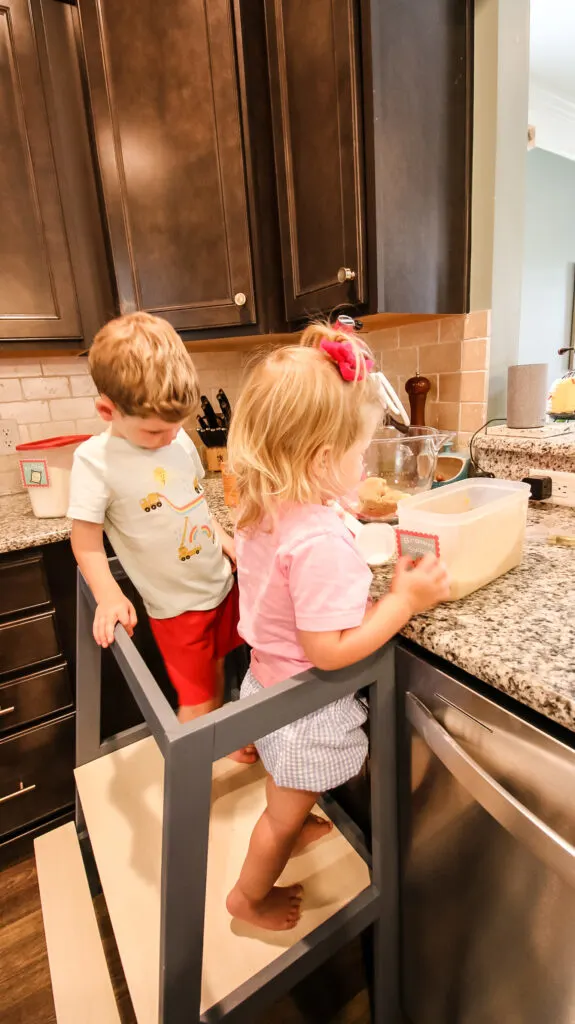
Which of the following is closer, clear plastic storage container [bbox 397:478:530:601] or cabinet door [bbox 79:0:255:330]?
clear plastic storage container [bbox 397:478:530:601]

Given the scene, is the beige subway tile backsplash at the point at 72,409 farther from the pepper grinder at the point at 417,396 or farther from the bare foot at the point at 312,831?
the bare foot at the point at 312,831

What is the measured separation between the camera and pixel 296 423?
1.99 ft

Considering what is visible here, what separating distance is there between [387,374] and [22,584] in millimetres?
1232

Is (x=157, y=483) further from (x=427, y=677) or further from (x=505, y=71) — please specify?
(x=505, y=71)

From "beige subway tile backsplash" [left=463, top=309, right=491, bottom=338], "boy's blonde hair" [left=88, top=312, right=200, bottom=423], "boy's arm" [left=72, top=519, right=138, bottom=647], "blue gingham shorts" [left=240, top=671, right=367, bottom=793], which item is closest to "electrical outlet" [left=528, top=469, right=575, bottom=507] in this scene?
"beige subway tile backsplash" [left=463, top=309, right=491, bottom=338]

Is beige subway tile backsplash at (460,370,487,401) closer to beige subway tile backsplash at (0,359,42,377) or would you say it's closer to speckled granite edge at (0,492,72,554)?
speckled granite edge at (0,492,72,554)

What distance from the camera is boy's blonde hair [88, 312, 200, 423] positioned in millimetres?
835

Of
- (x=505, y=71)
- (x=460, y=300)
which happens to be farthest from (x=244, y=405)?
(x=505, y=71)

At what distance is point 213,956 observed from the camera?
0.71m

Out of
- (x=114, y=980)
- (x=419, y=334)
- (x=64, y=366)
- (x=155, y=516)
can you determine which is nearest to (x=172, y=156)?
(x=64, y=366)

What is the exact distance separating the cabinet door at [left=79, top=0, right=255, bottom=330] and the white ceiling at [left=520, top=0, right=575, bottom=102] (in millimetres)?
Answer: 1148

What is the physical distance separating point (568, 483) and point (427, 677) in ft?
2.00

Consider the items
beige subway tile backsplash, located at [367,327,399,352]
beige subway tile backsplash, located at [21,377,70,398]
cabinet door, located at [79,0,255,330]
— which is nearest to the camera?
cabinet door, located at [79,0,255,330]

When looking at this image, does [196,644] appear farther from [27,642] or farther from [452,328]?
[452,328]
